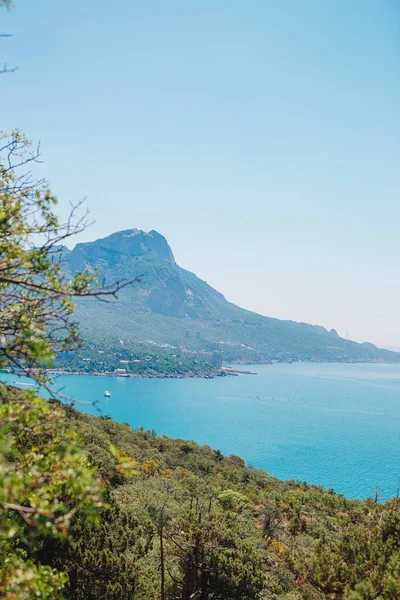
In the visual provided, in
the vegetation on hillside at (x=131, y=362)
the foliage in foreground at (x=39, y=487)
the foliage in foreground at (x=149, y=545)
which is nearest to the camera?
the foliage in foreground at (x=39, y=487)

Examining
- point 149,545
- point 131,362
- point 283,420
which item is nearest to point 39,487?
point 149,545

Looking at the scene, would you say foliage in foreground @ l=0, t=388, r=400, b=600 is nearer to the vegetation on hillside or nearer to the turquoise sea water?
the turquoise sea water

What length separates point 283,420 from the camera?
261 ft

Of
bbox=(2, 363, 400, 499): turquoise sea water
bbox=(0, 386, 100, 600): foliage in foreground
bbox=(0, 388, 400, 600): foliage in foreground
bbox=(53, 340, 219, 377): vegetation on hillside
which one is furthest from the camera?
bbox=(53, 340, 219, 377): vegetation on hillside

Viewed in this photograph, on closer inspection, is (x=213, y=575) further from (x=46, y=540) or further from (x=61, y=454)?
(x=61, y=454)

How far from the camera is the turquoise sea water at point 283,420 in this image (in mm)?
53219

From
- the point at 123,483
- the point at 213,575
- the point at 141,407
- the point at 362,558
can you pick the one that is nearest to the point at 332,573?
the point at 362,558

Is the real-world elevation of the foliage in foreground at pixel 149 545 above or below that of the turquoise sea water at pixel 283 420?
above

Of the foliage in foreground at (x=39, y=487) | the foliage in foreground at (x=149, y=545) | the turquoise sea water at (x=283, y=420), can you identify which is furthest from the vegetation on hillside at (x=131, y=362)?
the foliage in foreground at (x=39, y=487)

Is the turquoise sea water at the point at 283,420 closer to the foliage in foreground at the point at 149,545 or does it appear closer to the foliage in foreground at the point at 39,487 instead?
the foliage in foreground at the point at 149,545

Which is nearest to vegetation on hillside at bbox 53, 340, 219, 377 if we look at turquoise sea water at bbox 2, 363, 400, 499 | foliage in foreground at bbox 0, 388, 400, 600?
turquoise sea water at bbox 2, 363, 400, 499

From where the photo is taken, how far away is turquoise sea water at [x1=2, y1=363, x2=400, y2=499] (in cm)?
5322

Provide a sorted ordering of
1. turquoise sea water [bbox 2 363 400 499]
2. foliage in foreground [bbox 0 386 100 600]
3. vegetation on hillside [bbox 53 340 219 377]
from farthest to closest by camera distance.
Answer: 1. vegetation on hillside [bbox 53 340 219 377]
2. turquoise sea water [bbox 2 363 400 499]
3. foliage in foreground [bbox 0 386 100 600]

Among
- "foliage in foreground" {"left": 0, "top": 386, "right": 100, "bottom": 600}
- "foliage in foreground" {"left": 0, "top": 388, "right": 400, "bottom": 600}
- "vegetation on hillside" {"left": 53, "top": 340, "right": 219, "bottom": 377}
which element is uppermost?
"foliage in foreground" {"left": 0, "top": 386, "right": 100, "bottom": 600}
